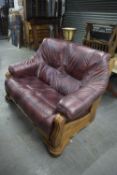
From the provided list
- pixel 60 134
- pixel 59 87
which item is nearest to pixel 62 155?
pixel 60 134

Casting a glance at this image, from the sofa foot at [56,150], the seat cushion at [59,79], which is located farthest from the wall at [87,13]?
the sofa foot at [56,150]

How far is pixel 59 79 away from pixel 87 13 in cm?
230

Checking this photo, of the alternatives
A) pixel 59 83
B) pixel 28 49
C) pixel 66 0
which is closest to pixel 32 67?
pixel 59 83

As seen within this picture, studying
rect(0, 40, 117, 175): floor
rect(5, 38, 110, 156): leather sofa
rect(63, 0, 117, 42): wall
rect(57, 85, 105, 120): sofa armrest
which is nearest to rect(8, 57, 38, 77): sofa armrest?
rect(5, 38, 110, 156): leather sofa

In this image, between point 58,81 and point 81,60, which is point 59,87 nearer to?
point 58,81

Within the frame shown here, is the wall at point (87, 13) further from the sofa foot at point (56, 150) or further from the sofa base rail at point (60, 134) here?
the sofa foot at point (56, 150)

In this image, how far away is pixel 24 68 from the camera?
214 cm

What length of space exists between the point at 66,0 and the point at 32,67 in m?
2.69

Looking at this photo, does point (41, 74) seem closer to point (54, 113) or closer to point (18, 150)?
point (54, 113)

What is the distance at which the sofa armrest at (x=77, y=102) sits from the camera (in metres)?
1.33

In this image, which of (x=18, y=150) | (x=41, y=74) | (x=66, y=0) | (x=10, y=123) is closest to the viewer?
(x=18, y=150)

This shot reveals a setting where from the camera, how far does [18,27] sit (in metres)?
5.11

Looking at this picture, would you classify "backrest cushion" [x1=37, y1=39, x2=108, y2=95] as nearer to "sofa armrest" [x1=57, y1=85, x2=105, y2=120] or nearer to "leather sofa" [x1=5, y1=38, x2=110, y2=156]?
"leather sofa" [x1=5, y1=38, x2=110, y2=156]

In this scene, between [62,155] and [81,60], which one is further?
[81,60]
